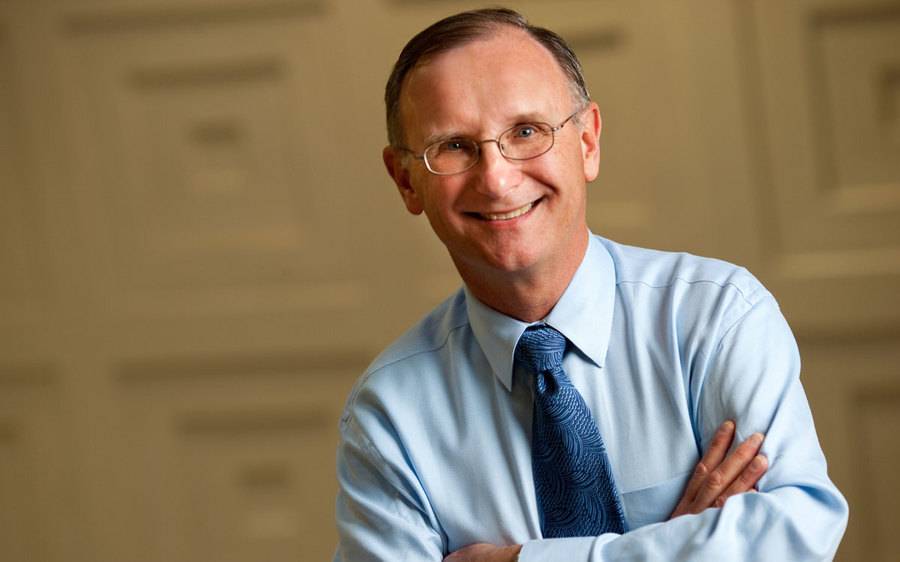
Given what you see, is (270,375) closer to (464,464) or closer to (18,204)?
(18,204)

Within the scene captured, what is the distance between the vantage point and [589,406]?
146 cm

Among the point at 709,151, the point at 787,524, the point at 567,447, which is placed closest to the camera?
the point at 787,524

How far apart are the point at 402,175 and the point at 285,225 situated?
129 cm

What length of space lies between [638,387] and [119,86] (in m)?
1.78

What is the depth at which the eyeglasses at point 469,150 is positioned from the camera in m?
1.39

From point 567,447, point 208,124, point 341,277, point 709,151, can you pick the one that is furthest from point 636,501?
point 208,124

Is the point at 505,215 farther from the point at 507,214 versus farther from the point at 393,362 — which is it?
the point at 393,362

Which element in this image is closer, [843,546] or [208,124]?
[843,546]

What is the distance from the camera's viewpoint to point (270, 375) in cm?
279

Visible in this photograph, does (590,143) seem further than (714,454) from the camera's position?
Yes

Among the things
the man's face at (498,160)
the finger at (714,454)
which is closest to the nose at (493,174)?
the man's face at (498,160)

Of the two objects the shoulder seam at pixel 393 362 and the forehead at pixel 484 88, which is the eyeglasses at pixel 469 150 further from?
the shoulder seam at pixel 393 362

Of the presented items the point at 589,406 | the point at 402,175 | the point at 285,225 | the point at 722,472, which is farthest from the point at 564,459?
the point at 285,225

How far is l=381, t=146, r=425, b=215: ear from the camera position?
4.92 ft
